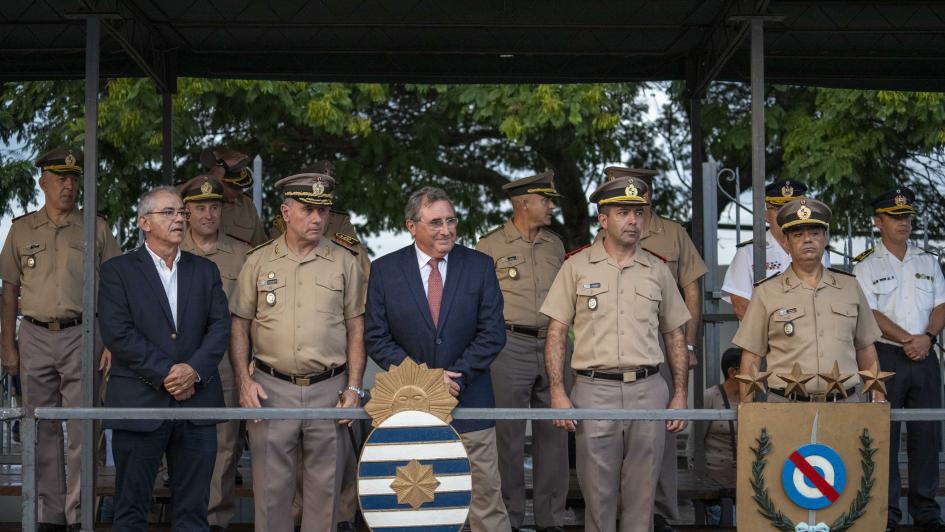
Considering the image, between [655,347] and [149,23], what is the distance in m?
3.75

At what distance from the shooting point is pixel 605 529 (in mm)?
5844

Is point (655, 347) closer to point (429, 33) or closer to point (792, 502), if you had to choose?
point (792, 502)

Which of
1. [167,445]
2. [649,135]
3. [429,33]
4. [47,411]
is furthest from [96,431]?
[649,135]

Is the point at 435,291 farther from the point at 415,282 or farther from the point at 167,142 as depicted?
the point at 167,142

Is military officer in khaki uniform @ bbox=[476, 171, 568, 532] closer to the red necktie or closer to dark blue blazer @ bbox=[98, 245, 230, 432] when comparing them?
the red necktie

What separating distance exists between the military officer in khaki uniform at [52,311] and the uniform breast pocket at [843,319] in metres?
3.82

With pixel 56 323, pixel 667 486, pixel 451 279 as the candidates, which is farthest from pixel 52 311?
pixel 667 486

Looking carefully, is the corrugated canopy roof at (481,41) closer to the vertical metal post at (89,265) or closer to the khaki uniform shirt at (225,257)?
the vertical metal post at (89,265)

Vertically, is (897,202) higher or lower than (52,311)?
higher

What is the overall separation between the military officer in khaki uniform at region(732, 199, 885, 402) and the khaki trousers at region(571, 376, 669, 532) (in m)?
0.55

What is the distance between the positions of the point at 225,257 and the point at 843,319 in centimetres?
335

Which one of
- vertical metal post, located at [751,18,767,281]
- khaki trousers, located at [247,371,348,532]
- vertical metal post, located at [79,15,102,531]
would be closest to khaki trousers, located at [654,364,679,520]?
vertical metal post, located at [751,18,767,281]

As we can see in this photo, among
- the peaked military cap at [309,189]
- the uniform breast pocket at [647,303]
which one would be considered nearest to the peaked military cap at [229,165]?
the peaked military cap at [309,189]

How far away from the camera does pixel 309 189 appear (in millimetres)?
5883
